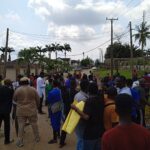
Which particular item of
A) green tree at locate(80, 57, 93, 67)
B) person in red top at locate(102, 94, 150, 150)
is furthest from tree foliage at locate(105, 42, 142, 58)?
person in red top at locate(102, 94, 150, 150)

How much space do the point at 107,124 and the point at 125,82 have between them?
118 inches

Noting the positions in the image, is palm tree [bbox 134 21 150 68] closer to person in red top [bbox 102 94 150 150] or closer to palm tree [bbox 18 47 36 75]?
palm tree [bbox 18 47 36 75]

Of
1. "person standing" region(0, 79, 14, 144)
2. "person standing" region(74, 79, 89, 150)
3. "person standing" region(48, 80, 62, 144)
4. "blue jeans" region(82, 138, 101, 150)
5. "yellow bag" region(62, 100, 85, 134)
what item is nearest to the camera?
"blue jeans" region(82, 138, 101, 150)

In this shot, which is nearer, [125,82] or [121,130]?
[121,130]

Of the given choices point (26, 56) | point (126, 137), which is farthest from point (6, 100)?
point (26, 56)

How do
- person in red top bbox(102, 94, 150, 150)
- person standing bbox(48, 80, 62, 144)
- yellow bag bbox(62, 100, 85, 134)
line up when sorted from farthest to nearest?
person standing bbox(48, 80, 62, 144)
yellow bag bbox(62, 100, 85, 134)
person in red top bbox(102, 94, 150, 150)

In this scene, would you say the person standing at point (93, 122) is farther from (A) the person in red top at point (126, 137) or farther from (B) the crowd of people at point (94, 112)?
(A) the person in red top at point (126, 137)

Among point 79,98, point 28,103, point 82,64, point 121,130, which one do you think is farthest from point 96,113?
point 82,64

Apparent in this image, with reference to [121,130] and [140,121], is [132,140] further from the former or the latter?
[140,121]

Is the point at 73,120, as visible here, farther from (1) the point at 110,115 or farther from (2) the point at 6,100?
(2) the point at 6,100

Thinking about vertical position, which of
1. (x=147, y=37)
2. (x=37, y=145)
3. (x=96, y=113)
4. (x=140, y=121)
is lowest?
(x=37, y=145)

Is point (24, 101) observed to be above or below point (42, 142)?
above

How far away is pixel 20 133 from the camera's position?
36.6 feet

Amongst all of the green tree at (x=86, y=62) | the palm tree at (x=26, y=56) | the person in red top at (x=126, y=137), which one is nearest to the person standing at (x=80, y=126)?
the person in red top at (x=126, y=137)
